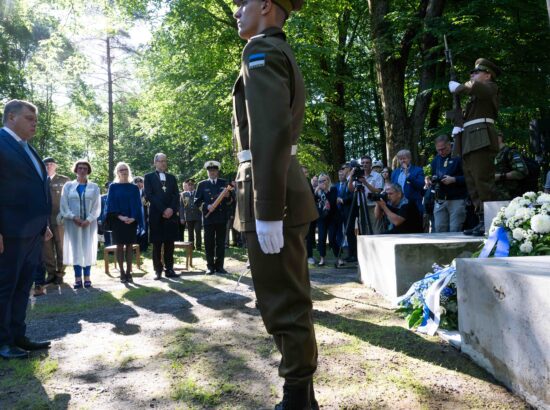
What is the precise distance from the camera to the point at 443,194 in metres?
7.26

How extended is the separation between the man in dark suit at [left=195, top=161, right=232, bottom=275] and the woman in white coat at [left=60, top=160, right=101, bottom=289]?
1.77 meters

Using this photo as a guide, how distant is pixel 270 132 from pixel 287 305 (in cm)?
82

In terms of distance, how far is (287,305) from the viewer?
7.29 feet

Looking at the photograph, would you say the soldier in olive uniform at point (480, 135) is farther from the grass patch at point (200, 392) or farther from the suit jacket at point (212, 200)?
the suit jacket at point (212, 200)

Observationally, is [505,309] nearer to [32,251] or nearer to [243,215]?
[243,215]

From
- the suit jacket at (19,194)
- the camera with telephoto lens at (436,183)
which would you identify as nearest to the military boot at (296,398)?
the suit jacket at (19,194)

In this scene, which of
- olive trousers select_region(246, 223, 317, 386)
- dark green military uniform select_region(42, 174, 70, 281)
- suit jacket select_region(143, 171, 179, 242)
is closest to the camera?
olive trousers select_region(246, 223, 317, 386)

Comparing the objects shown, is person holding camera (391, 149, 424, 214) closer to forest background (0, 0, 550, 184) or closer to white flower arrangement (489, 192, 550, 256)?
forest background (0, 0, 550, 184)

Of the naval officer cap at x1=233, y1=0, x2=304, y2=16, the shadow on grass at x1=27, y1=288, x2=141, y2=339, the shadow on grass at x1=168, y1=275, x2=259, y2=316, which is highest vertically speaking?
the naval officer cap at x1=233, y1=0, x2=304, y2=16

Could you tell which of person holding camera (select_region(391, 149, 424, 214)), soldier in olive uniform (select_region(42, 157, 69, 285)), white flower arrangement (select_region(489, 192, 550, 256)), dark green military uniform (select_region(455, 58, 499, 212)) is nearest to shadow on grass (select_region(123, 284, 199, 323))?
soldier in olive uniform (select_region(42, 157, 69, 285))

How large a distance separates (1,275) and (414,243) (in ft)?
12.6

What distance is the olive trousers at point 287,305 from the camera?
2.22 m

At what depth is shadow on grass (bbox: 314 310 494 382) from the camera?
3139mm

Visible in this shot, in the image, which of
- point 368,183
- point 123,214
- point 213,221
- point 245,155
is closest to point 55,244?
point 123,214
